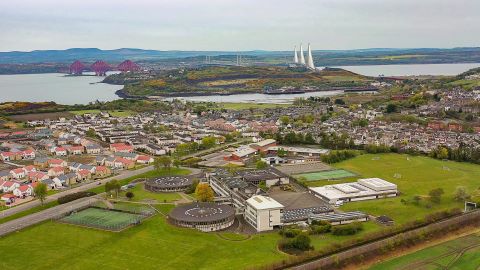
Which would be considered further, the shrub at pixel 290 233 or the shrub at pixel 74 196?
the shrub at pixel 74 196

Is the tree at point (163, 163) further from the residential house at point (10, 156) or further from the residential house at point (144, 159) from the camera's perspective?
the residential house at point (10, 156)

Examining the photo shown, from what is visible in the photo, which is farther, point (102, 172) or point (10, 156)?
point (10, 156)

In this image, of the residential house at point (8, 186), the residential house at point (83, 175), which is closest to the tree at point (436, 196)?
the residential house at point (83, 175)

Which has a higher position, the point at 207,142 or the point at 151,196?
the point at 207,142

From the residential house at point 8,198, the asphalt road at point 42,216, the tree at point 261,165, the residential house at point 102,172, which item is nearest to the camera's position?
the asphalt road at point 42,216

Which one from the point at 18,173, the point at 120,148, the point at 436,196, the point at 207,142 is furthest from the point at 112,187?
the point at 436,196

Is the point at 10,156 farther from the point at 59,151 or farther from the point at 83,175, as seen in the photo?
the point at 83,175

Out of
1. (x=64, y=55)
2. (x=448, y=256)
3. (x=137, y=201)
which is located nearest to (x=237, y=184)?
(x=137, y=201)
